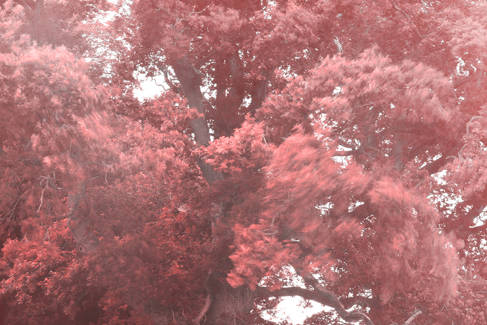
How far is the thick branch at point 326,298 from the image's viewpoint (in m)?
11.0

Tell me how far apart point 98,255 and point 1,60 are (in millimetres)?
5328

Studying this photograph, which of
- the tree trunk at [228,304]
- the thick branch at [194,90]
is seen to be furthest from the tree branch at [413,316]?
the thick branch at [194,90]

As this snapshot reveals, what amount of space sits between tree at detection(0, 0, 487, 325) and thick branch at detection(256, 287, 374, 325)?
0.04 meters

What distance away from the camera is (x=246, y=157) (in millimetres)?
9680

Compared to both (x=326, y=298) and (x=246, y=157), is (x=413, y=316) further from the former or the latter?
(x=246, y=157)

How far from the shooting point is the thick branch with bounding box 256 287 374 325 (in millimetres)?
11016

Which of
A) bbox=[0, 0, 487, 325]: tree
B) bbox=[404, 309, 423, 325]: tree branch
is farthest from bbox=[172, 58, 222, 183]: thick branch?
bbox=[404, 309, 423, 325]: tree branch

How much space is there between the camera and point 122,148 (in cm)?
997

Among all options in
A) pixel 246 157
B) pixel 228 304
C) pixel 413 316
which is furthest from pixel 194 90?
pixel 413 316

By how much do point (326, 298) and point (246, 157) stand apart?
4.84 metres

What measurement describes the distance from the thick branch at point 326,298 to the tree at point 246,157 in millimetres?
44

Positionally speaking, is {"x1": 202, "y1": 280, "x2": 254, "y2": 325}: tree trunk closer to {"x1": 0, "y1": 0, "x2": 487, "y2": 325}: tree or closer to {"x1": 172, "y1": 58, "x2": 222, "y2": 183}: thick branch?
{"x1": 0, "y1": 0, "x2": 487, "y2": 325}: tree

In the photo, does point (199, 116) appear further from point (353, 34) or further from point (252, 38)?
point (353, 34)

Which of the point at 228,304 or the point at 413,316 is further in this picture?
the point at 228,304
